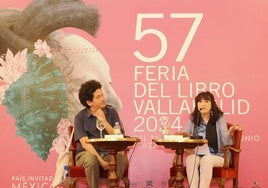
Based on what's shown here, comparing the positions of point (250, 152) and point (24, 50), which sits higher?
point (24, 50)

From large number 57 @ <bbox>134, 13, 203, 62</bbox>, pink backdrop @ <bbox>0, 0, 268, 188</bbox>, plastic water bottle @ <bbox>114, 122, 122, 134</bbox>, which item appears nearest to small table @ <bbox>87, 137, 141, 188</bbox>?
plastic water bottle @ <bbox>114, 122, 122, 134</bbox>

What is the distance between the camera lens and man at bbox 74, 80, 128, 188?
544 cm

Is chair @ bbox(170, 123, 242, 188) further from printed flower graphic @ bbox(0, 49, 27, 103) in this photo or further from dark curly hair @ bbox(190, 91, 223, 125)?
printed flower graphic @ bbox(0, 49, 27, 103)

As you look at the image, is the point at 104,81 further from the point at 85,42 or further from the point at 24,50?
the point at 24,50

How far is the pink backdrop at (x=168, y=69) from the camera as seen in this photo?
6.41 metres

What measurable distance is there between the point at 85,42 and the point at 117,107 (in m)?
0.88

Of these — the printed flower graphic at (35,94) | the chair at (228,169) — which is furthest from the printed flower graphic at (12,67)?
the chair at (228,169)

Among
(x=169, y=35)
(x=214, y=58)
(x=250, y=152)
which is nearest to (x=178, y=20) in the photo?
(x=169, y=35)

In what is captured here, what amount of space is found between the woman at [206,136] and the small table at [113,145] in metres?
0.72

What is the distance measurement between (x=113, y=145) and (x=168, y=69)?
1597 mm

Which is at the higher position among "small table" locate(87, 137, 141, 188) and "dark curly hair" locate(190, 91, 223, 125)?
"dark curly hair" locate(190, 91, 223, 125)

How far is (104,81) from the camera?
21.3ft

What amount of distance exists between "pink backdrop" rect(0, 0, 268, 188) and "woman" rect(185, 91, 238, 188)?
1.93 ft

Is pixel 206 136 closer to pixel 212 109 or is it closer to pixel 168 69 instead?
pixel 212 109
